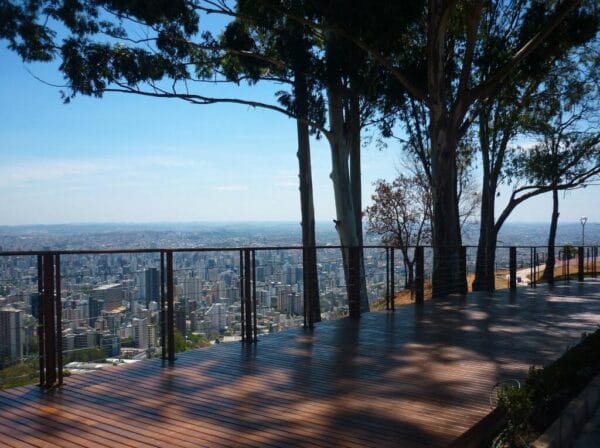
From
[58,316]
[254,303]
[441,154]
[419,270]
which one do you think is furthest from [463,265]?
[58,316]

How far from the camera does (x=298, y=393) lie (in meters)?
4.64

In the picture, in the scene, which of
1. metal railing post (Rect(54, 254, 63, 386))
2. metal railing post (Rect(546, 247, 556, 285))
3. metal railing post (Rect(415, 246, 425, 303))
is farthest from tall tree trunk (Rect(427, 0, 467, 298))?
metal railing post (Rect(54, 254, 63, 386))

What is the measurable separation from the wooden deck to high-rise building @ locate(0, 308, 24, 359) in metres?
0.35

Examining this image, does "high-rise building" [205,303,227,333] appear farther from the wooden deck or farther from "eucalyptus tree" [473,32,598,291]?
"eucalyptus tree" [473,32,598,291]

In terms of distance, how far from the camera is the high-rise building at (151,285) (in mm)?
5562

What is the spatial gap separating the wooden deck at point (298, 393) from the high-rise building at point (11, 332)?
1.16ft

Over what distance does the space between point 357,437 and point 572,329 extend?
5.23 meters

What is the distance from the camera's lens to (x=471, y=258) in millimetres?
13492

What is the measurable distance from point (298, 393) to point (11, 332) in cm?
218

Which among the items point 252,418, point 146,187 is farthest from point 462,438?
point 146,187

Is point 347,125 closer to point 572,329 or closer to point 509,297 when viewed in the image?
point 509,297

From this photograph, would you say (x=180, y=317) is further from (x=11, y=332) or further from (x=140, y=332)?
(x=11, y=332)

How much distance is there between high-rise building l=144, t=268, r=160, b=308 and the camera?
5562 millimetres

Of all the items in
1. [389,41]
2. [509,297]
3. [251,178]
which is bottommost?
[509,297]
